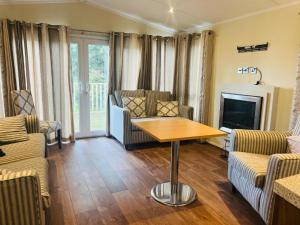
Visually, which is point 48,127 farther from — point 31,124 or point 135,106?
point 135,106

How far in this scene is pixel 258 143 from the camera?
255 centimetres

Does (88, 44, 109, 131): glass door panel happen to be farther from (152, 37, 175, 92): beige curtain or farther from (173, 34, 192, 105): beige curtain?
(173, 34, 192, 105): beige curtain

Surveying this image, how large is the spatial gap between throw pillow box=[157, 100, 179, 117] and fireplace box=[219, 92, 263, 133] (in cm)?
90

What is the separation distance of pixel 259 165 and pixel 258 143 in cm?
46

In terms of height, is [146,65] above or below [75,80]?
above

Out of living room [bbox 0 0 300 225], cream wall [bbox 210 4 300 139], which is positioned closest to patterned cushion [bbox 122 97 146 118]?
living room [bbox 0 0 300 225]

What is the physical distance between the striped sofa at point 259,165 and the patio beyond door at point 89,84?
9.67 ft

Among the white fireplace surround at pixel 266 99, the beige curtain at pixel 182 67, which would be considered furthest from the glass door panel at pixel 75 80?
the white fireplace surround at pixel 266 99

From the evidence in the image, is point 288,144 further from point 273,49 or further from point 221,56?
point 221,56

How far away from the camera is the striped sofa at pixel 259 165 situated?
1806 mm

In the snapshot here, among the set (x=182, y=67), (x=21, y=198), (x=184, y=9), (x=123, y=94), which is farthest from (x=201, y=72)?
(x=21, y=198)

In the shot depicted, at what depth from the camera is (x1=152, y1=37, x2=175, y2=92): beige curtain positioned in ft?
16.1

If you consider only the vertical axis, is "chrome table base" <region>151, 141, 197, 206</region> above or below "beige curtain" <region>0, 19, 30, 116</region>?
below

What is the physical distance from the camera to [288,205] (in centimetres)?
100
